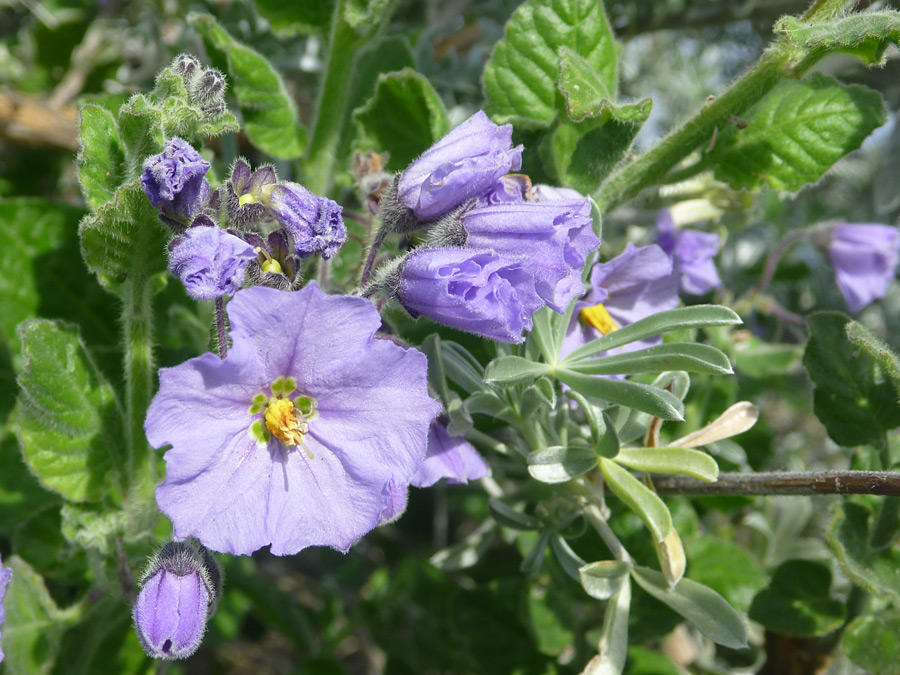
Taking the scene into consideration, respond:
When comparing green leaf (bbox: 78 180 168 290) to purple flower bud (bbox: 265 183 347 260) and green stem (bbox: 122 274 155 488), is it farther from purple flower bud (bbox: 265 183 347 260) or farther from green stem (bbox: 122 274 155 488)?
purple flower bud (bbox: 265 183 347 260)

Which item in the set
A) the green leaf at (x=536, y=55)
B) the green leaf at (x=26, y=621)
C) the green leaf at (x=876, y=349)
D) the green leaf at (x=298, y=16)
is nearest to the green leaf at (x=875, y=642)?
the green leaf at (x=876, y=349)

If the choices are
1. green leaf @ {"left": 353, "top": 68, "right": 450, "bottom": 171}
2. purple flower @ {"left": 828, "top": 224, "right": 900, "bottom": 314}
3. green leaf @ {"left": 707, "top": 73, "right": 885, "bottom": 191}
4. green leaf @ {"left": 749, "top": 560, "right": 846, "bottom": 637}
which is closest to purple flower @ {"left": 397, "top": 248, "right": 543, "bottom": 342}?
green leaf @ {"left": 353, "top": 68, "right": 450, "bottom": 171}

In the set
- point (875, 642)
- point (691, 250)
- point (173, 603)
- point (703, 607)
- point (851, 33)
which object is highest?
point (851, 33)

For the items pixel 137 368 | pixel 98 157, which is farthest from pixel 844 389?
pixel 98 157

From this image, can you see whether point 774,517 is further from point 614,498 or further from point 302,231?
point 302,231

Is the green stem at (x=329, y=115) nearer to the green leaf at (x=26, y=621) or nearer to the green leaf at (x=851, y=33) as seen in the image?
the green leaf at (x=851, y=33)

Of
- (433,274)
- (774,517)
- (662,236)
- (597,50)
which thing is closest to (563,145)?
(597,50)

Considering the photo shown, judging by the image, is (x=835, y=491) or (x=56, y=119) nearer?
(x=835, y=491)

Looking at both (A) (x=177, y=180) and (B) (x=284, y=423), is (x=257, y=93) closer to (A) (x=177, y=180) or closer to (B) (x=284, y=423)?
(A) (x=177, y=180)
